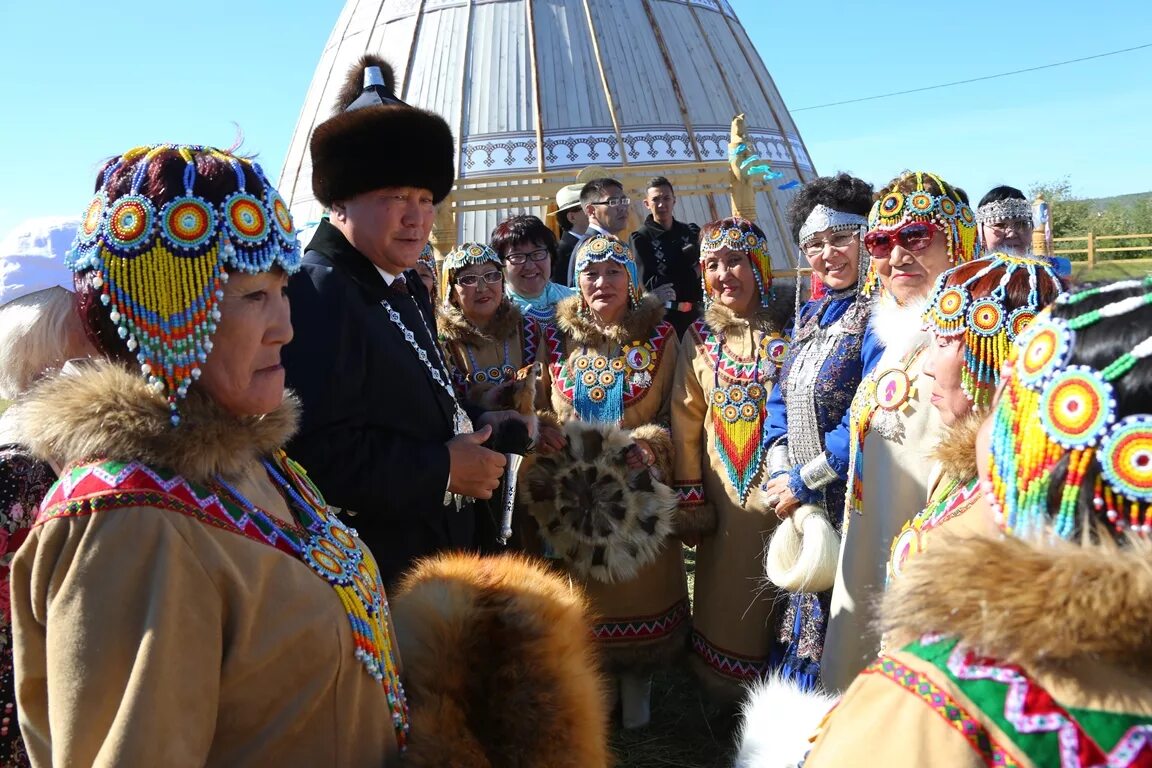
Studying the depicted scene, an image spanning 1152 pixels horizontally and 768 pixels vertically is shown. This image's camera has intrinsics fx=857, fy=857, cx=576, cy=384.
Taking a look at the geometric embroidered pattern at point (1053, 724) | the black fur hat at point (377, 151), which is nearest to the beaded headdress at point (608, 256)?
the black fur hat at point (377, 151)

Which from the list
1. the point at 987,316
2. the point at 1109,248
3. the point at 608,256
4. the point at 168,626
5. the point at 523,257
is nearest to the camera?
the point at 168,626

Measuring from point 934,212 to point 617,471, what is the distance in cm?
158

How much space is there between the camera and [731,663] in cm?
373

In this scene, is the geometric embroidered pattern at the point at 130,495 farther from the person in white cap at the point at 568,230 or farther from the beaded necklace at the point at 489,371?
the person in white cap at the point at 568,230

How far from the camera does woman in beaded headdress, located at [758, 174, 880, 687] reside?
3082 mm

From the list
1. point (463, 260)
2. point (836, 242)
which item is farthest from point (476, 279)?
point (836, 242)

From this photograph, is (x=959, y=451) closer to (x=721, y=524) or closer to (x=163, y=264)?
(x=163, y=264)

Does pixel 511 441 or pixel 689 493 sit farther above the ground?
pixel 511 441

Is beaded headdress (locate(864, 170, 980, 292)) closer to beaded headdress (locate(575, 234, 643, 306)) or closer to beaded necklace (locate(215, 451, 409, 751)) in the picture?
beaded headdress (locate(575, 234, 643, 306))

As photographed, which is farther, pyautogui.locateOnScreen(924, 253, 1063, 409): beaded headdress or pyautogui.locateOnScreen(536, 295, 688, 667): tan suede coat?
pyautogui.locateOnScreen(536, 295, 688, 667): tan suede coat

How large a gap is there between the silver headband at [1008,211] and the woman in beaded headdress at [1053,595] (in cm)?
515

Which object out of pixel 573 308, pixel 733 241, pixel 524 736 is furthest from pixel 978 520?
pixel 573 308

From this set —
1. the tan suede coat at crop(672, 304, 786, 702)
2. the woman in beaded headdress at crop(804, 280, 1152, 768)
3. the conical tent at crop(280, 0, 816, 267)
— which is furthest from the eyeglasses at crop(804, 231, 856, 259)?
the conical tent at crop(280, 0, 816, 267)

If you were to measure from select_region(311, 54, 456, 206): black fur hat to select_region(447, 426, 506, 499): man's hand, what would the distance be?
81 cm
